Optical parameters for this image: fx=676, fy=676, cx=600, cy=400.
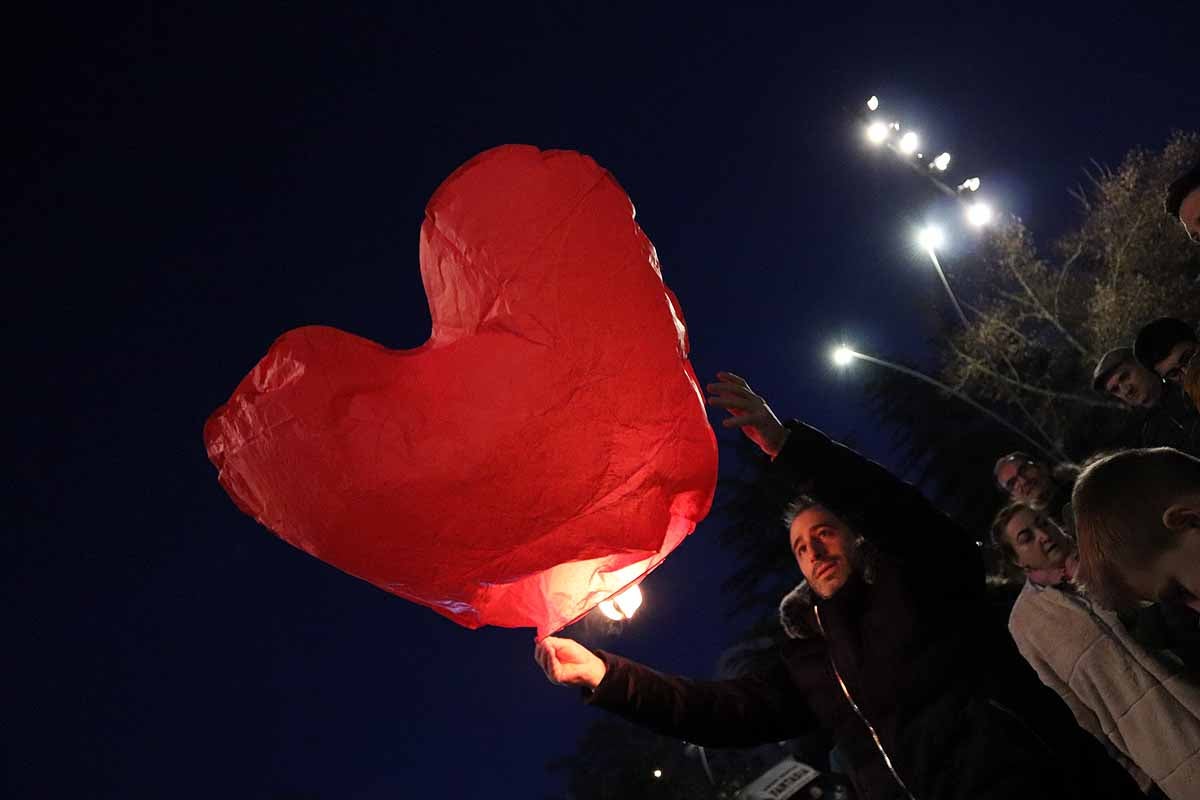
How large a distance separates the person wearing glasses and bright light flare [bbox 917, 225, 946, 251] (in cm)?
1169

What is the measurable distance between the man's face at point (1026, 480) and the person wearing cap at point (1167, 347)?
38.6 inches

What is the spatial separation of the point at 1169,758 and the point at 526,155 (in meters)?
3.26

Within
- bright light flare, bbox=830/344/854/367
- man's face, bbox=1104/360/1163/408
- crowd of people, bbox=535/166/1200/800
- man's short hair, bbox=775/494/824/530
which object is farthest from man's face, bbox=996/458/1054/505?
bright light flare, bbox=830/344/854/367

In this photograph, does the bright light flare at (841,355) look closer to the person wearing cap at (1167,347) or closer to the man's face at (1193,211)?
the person wearing cap at (1167,347)

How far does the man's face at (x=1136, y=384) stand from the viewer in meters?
4.90

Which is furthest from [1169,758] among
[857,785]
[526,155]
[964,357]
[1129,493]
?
[964,357]

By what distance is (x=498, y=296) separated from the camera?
76.2 inches

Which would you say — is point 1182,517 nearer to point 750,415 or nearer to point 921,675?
point 921,675

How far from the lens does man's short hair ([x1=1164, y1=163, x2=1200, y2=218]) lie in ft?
11.6

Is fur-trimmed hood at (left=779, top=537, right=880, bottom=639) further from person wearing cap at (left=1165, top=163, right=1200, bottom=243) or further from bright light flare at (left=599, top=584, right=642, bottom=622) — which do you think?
person wearing cap at (left=1165, top=163, right=1200, bottom=243)

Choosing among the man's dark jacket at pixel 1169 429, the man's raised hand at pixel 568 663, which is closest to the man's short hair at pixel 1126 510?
the man's raised hand at pixel 568 663

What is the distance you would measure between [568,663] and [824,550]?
1.11 meters

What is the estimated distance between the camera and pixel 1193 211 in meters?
3.55

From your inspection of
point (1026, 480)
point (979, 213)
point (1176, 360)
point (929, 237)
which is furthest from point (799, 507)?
point (979, 213)
